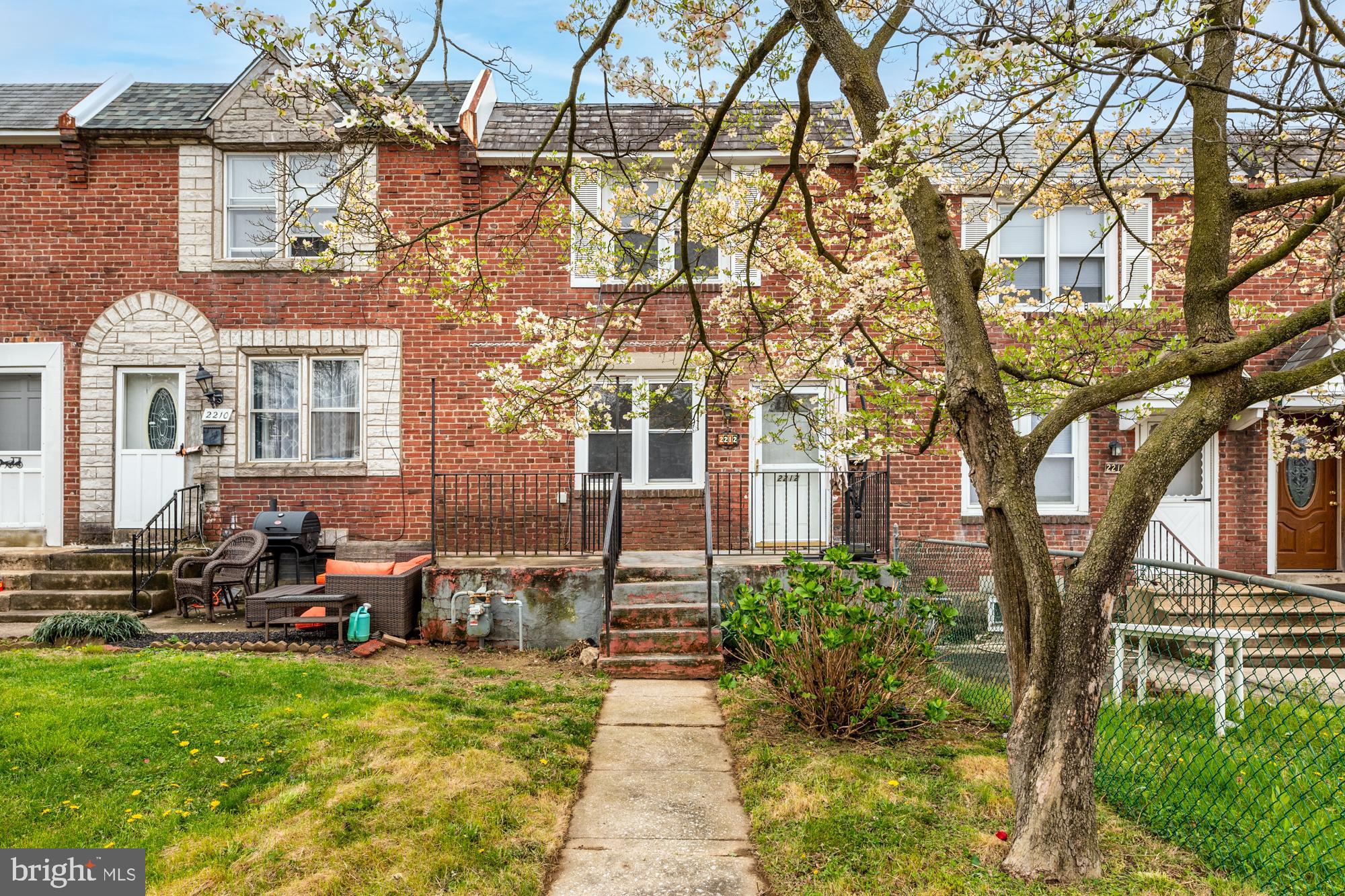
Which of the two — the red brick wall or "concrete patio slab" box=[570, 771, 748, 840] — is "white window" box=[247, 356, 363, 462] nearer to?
the red brick wall

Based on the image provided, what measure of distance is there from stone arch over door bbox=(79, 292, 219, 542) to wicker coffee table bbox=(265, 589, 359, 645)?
315 cm

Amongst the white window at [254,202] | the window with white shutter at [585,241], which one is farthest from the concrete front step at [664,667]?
the white window at [254,202]

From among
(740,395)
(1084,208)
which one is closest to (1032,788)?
(740,395)

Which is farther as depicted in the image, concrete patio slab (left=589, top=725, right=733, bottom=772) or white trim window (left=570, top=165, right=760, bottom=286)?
white trim window (left=570, top=165, right=760, bottom=286)

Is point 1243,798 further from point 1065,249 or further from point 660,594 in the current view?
point 1065,249

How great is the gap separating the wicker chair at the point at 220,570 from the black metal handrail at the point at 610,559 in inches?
163

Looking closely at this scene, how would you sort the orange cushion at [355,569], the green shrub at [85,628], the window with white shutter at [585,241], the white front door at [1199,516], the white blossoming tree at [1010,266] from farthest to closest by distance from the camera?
the white front door at [1199,516] < the orange cushion at [355,569] < the green shrub at [85,628] < the window with white shutter at [585,241] < the white blossoming tree at [1010,266]

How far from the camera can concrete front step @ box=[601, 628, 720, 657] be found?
25.9ft

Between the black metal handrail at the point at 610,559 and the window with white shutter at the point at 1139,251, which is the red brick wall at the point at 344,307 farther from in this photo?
the black metal handrail at the point at 610,559

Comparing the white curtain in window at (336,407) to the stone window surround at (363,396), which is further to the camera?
the white curtain in window at (336,407)

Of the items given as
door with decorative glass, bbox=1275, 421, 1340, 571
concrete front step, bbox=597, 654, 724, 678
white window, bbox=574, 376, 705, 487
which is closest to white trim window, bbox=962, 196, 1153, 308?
door with decorative glass, bbox=1275, 421, 1340, 571

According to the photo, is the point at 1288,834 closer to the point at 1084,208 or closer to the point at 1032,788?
the point at 1032,788

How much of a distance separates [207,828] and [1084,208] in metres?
12.0

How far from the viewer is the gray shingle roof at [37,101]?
1123cm
